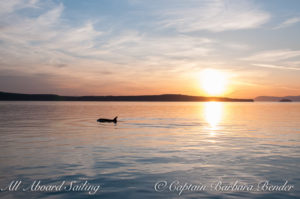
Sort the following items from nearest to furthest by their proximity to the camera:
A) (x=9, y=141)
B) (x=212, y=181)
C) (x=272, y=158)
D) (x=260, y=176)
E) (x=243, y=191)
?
(x=243, y=191) < (x=212, y=181) < (x=260, y=176) < (x=272, y=158) < (x=9, y=141)

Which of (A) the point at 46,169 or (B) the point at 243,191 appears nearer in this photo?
(B) the point at 243,191

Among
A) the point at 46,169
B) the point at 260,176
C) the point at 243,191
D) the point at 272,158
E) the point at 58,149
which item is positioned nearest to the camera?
the point at 243,191

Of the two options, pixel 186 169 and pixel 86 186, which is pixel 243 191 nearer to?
pixel 186 169

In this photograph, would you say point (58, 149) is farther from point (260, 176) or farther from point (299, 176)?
point (299, 176)

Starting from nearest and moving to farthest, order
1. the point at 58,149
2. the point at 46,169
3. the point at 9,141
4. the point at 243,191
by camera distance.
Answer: the point at 243,191 → the point at 46,169 → the point at 58,149 → the point at 9,141

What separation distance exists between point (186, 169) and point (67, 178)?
6.90 meters

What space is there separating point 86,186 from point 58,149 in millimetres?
10306

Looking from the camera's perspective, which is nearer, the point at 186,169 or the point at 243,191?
the point at 243,191

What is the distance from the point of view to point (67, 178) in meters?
14.7

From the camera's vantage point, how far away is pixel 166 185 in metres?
13.8

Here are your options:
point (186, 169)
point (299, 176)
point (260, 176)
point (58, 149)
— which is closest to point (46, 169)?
point (58, 149)

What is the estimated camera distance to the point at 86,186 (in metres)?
13.6

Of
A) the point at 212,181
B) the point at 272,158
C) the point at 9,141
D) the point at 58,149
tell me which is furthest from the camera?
the point at 9,141

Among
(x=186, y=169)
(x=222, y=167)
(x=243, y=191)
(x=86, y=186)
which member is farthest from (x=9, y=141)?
(x=243, y=191)
